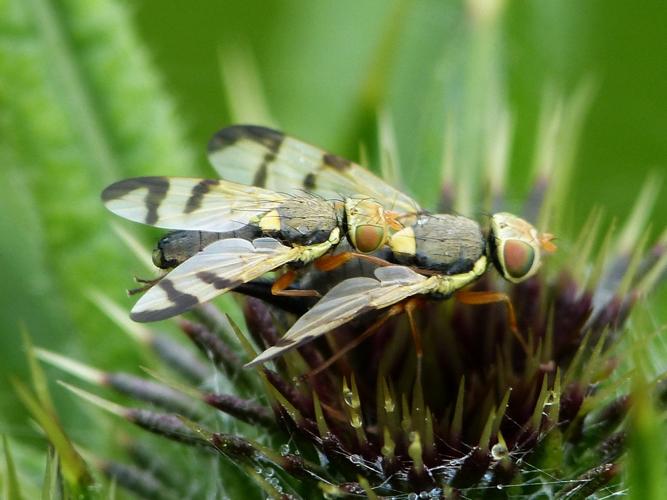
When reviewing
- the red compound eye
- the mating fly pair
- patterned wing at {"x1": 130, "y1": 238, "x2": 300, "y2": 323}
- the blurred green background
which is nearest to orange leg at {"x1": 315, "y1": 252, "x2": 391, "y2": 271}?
the mating fly pair

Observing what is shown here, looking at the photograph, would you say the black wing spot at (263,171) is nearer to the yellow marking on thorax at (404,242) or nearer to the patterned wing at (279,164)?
the patterned wing at (279,164)

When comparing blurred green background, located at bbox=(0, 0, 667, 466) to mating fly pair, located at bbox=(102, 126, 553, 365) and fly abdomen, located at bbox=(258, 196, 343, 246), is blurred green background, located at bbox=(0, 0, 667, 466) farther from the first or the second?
fly abdomen, located at bbox=(258, 196, 343, 246)

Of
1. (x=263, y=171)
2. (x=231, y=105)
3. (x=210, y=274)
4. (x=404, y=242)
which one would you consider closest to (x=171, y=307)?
(x=210, y=274)

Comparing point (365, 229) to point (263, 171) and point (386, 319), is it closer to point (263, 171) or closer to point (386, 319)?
point (386, 319)

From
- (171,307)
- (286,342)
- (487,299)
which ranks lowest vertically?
(487,299)

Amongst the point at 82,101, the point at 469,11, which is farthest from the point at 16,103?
the point at 469,11

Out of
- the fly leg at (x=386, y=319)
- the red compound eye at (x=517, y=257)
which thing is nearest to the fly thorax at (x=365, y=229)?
the fly leg at (x=386, y=319)

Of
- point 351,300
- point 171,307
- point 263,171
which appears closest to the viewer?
point 171,307
